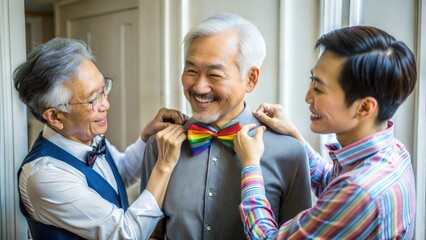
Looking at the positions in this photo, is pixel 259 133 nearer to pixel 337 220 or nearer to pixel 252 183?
pixel 252 183

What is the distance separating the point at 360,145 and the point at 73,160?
98cm

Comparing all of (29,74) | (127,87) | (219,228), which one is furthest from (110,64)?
(219,228)

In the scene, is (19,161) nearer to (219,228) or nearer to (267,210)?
(219,228)

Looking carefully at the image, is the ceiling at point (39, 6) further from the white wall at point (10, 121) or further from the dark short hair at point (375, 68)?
the dark short hair at point (375, 68)

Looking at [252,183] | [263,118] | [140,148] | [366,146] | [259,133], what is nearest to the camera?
[366,146]

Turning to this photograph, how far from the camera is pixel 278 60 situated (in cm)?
188

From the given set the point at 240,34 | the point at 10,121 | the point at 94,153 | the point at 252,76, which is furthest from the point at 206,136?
the point at 10,121

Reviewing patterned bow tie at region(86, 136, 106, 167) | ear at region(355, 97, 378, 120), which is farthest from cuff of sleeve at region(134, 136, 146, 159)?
ear at region(355, 97, 378, 120)

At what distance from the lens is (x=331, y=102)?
1.08m

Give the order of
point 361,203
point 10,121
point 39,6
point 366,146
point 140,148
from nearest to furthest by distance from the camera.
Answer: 1. point 361,203
2. point 366,146
3. point 10,121
4. point 140,148
5. point 39,6

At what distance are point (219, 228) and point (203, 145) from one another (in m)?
0.28

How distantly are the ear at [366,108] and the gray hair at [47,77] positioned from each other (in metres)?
0.96

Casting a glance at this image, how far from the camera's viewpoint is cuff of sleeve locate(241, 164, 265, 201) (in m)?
1.19

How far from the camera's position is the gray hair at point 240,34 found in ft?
4.24
